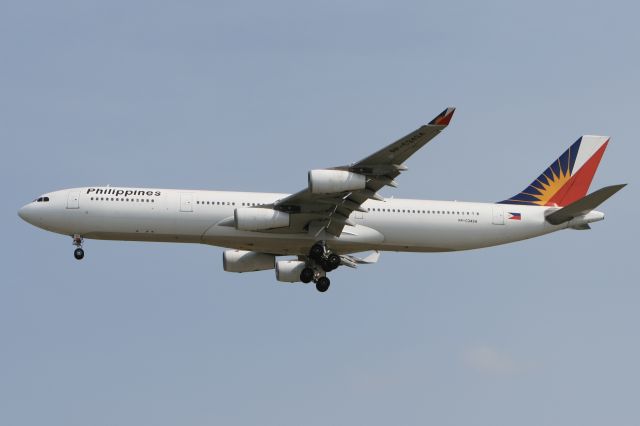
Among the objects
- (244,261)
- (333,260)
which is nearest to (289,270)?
(244,261)

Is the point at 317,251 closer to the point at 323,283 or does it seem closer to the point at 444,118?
the point at 323,283

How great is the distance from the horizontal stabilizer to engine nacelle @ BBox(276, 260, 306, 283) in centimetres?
1158

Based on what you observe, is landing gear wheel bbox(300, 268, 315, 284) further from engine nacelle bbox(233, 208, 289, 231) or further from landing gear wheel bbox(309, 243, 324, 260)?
engine nacelle bbox(233, 208, 289, 231)

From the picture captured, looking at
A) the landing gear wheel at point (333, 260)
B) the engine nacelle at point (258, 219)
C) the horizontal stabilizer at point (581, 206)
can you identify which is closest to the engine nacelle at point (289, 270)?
the landing gear wheel at point (333, 260)

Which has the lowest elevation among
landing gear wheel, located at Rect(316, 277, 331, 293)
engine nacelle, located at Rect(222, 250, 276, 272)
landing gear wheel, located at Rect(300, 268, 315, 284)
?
landing gear wheel, located at Rect(316, 277, 331, 293)

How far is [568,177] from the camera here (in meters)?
57.2

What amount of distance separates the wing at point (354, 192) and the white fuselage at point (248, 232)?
84cm

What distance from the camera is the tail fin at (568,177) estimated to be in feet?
184

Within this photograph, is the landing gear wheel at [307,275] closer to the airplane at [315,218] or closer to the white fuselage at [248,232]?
the airplane at [315,218]

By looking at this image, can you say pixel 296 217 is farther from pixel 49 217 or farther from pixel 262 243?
pixel 49 217

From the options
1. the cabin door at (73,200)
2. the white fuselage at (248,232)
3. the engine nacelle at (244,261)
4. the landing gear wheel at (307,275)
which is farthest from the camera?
the engine nacelle at (244,261)

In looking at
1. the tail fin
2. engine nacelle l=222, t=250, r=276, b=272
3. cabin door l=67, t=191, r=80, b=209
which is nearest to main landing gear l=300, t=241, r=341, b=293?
engine nacelle l=222, t=250, r=276, b=272

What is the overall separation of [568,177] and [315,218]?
45.1 feet

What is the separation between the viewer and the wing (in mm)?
44156
